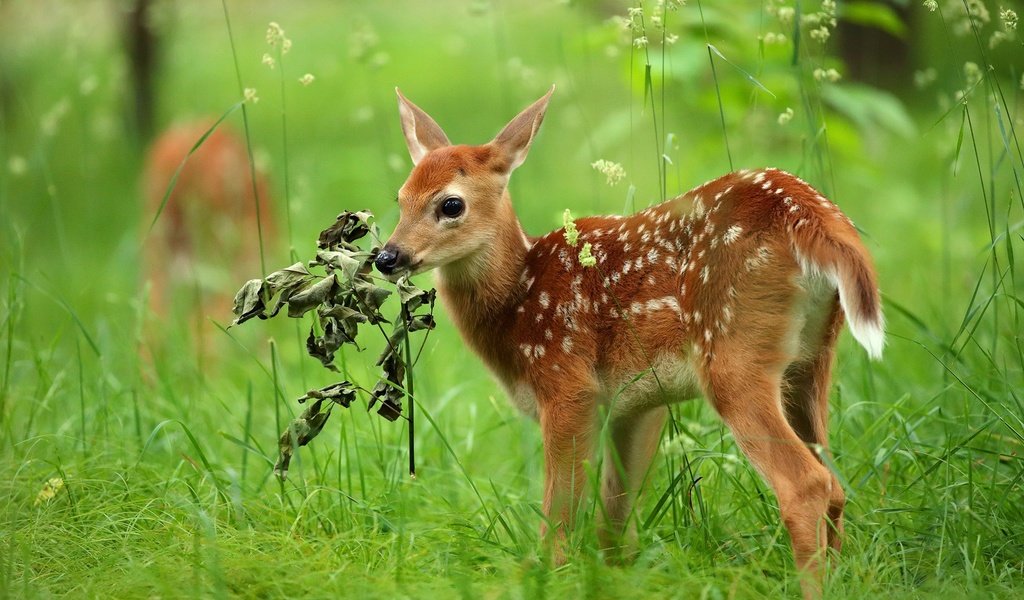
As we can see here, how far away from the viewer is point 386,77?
14422 millimetres

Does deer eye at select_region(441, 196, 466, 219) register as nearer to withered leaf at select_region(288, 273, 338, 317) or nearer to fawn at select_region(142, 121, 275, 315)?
withered leaf at select_region(288, 273, 338, 317)

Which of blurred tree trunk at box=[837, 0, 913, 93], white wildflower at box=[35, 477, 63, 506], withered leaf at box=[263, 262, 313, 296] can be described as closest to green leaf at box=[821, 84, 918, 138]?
withered leaf at box=[263, 262, 313, 296]

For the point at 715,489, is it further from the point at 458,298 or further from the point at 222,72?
the point at 222,72

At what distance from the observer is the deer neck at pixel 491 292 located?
4.24 meters

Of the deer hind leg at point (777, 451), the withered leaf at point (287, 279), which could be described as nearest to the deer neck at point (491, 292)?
the withered leaf at point (287, 279)

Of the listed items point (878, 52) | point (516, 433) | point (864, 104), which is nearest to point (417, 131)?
point (516, 433)

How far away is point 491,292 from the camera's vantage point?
14.0 ft

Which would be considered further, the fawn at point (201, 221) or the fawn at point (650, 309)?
the fawn at point (201, 221)

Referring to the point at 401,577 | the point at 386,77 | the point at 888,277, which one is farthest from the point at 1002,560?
the point at 386,77

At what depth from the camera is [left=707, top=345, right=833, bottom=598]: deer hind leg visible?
3279 mm

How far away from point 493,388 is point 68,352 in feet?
8.26

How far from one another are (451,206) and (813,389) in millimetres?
1381

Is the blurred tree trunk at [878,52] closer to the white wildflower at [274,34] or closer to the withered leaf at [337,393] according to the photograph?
the white wildflower at [274,34]

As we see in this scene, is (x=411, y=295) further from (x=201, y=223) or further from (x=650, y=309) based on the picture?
(x=201, y=223)
